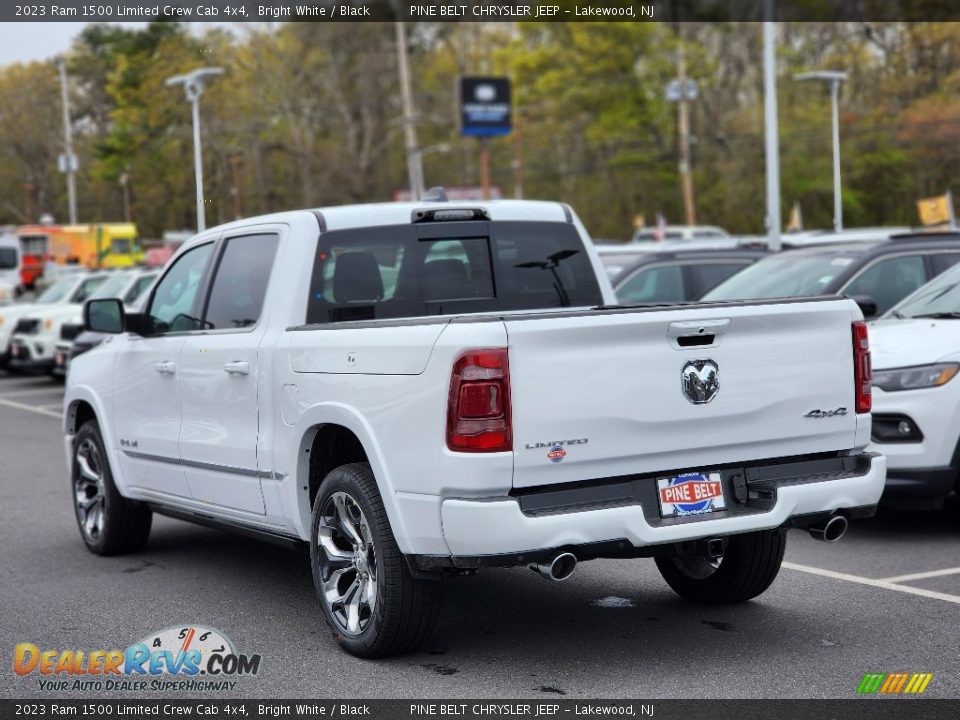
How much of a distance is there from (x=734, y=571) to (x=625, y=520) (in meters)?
1.57

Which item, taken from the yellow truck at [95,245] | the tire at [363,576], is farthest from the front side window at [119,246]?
the tire at [363,576]

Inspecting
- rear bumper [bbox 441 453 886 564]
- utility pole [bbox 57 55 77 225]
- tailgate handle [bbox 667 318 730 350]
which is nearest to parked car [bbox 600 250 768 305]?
rear bumper [bbox 441 453 886 564]

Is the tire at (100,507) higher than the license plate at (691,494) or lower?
lower

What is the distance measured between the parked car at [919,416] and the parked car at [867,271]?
2.19 m

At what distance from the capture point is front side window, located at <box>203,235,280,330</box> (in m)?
6.76

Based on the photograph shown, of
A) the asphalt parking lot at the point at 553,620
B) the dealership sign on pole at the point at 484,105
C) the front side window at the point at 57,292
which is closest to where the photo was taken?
the asphalt parking lot at the point at 553,620

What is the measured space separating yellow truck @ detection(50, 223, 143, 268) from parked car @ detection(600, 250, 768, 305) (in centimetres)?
4054

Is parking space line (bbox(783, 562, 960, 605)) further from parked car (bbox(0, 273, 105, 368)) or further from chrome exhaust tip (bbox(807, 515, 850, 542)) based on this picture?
parked car (bbox(0, 273, 105, 368))

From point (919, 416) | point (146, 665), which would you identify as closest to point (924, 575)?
point (919, 416)

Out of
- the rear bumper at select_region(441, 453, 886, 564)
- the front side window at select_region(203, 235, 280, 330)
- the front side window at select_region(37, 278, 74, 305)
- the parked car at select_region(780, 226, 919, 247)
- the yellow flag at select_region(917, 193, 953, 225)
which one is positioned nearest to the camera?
the rear bumper at select_region(441, 453, 886, 564)

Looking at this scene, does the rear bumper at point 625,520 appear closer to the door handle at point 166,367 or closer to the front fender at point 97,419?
the door handle at point 166,367

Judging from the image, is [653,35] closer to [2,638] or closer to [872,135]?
[872,135]

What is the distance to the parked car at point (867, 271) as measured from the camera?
10703 millimetres

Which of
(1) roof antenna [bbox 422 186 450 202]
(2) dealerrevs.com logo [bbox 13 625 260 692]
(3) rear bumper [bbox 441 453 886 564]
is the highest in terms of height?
(1) roof antenna [bbox 422 186 450 202]
